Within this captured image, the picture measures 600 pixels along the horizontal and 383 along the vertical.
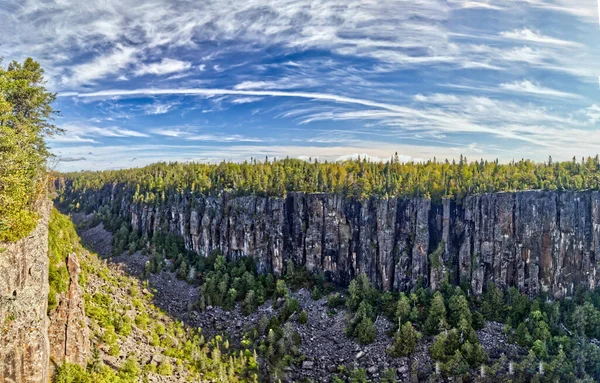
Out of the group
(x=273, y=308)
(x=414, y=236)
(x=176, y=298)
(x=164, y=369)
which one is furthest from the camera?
(x=176, y=298)

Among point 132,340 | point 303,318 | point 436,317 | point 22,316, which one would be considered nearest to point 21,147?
point 22,316

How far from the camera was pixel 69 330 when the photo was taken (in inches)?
1305

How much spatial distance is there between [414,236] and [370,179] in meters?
22.0

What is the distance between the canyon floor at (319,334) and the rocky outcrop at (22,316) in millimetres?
35044

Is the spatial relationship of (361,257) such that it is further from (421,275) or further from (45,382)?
(45,382)

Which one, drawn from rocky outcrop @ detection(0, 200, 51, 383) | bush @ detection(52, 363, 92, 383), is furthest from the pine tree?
rocky outcrop @ detection(0, 200, 51, 383)

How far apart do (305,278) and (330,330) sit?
1727 centimetres

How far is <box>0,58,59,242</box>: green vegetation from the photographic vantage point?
26500mm

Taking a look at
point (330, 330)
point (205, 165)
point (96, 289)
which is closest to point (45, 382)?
point (96, 289)

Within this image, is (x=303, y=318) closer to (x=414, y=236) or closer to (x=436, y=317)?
(x=436, y=317)

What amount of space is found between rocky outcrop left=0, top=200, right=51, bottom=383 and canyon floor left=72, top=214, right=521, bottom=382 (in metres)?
35.0

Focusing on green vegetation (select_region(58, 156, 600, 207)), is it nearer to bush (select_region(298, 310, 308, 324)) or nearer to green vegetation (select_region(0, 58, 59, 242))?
bush (select_region(298, 310, 308, 324))

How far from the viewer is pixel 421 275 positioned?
73.8 metres

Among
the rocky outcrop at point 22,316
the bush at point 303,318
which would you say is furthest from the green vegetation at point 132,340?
the bush at point 303,318
